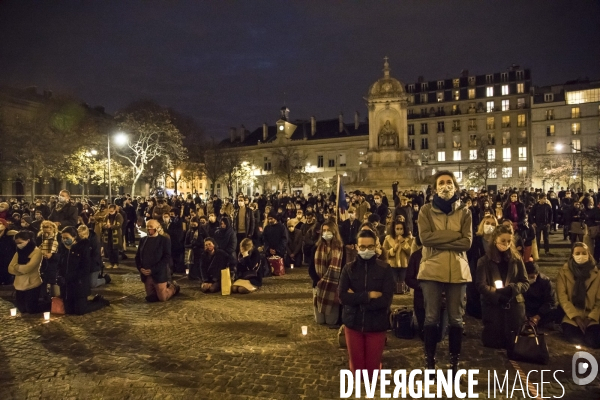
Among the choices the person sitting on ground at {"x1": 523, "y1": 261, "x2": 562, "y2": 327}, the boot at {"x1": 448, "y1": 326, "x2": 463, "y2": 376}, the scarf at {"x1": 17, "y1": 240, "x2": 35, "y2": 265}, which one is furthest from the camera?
the scarf at {"x1": 17, "y1": 240, "x2": 35, "y2": 265}

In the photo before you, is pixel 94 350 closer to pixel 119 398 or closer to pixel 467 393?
pixel 119 398

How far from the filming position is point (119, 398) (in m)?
5.41

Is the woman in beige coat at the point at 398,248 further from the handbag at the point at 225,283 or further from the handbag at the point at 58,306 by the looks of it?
the handbag at the point at 58,306

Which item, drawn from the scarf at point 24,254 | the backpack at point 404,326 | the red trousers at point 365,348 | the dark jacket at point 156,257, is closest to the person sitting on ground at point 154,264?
the dark jacket at point 156,257

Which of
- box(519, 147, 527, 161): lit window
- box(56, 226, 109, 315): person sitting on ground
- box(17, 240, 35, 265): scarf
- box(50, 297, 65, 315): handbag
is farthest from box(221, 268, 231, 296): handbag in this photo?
box(519, 147, 527, 161): lit window

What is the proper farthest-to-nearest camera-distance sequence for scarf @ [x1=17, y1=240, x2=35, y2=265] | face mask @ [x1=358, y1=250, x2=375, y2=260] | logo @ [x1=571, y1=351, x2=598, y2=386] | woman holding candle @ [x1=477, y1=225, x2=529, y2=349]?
1. scarf @ [x1=17, y1=240, x2=35, y2=265]
2. woman holding candle @ [x1=477, y1=225, x2=529, y2=349]
3. logo @ [x1=571, y1=351, x2=598, y2=386]
4. face mask @ [x1=358, y1=250, x2=375, y2=260]

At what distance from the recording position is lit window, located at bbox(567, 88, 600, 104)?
237 ft

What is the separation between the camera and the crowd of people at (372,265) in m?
5.37

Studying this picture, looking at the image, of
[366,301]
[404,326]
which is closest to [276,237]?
[404,326]

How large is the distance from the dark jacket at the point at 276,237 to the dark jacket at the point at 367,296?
336 inches

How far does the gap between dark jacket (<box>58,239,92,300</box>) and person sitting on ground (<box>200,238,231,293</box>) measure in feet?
8.77

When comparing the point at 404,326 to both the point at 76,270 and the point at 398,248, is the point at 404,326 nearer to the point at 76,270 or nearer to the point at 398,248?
the point at 398,248

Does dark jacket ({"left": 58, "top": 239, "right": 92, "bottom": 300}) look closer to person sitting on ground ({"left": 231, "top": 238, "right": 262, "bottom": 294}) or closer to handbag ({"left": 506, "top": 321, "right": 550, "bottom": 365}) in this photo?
person sitting on ground ({"left": 231, "top": 238, "right": 262, "bottom": 294})

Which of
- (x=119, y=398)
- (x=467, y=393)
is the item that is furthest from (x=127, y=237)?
(x=467, y=393)
